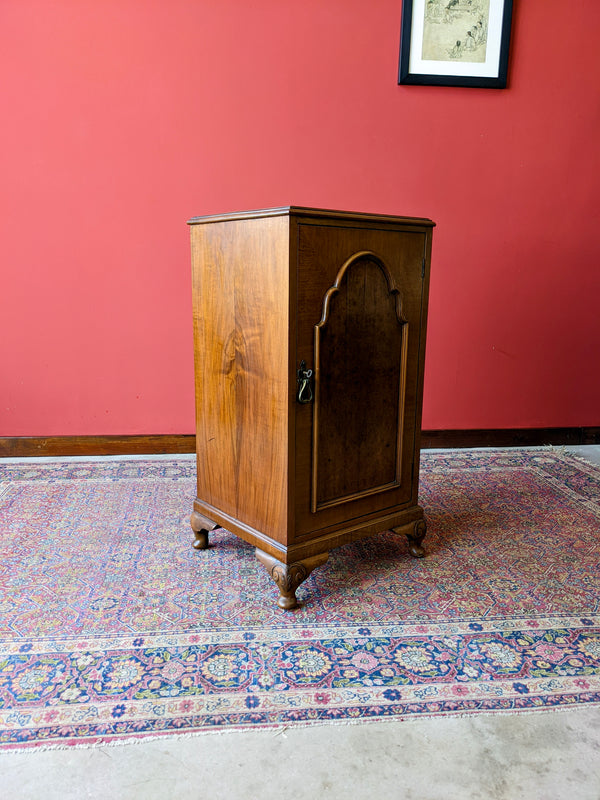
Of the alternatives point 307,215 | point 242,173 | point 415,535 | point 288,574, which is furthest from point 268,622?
point 242,173

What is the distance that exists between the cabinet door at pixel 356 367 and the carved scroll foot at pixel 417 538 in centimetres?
10

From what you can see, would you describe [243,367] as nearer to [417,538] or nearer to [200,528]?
[200,528]

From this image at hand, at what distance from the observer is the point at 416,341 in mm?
2002

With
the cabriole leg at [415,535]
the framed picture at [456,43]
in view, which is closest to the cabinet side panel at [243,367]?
the cabriole leg at [415,535]

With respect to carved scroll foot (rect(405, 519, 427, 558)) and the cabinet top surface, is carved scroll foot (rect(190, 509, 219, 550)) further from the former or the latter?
the cabinet top surface

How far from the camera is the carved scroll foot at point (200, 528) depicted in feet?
6.91

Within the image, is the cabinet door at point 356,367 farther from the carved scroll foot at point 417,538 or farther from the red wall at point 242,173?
the red wall at point 242,173

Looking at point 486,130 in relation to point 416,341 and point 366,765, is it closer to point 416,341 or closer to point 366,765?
point 416,341

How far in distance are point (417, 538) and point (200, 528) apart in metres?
0.75

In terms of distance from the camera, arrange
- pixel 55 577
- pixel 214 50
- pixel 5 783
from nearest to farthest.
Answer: pixel 5 783, pixel 55 577, pixel 214 50

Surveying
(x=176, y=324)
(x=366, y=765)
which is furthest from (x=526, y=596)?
(x=176, y=324)

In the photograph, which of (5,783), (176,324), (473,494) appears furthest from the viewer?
(176,324)

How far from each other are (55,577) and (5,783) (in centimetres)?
83

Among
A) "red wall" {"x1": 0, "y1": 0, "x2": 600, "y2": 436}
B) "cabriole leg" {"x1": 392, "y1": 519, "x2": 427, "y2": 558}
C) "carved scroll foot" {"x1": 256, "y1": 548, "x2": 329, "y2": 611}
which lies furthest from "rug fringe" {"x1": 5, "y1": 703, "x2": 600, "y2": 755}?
"red wall" {"x1": 0, "y1": 0, "x2": 600, "y2": 436}
